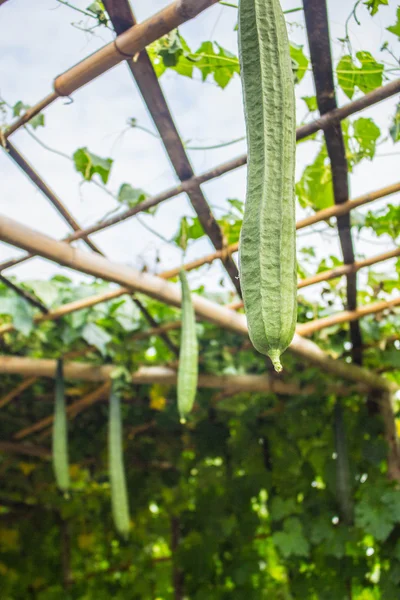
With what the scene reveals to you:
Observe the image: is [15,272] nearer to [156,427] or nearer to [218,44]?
[218,44]

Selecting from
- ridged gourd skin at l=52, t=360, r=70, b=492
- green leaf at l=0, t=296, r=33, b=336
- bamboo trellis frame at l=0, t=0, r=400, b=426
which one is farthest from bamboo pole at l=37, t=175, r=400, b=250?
ridged gourd skin at l=52, t=360, r=70, b=492

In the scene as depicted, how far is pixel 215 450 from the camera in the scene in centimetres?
583

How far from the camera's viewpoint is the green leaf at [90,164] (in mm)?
3014

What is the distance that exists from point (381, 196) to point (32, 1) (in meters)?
1.66

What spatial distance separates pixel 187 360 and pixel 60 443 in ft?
4.25

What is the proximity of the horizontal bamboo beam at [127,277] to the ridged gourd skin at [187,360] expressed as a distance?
0.24 meters

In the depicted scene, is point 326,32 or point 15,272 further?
point 15,272

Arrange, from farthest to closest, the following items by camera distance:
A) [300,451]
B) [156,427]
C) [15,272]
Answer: [156,427] → [300,451] → [15,272]

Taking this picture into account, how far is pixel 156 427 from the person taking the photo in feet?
20.4

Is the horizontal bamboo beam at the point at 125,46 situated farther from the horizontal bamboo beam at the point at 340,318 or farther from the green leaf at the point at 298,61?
the horizontal bamboo beam at the point at 340,318

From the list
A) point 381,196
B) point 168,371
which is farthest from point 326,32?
point 168,371

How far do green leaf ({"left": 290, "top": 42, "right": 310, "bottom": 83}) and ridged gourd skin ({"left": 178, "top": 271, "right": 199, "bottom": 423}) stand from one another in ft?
3.51

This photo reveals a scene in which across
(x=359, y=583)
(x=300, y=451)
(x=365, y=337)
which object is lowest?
(x=359, y=583)

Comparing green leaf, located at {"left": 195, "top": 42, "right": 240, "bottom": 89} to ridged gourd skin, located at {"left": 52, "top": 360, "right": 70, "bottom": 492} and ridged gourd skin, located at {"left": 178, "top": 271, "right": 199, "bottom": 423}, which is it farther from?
ridged gourd skin, located at {"left": 52, "top": 360, "right": 70, "bottom": 492}
